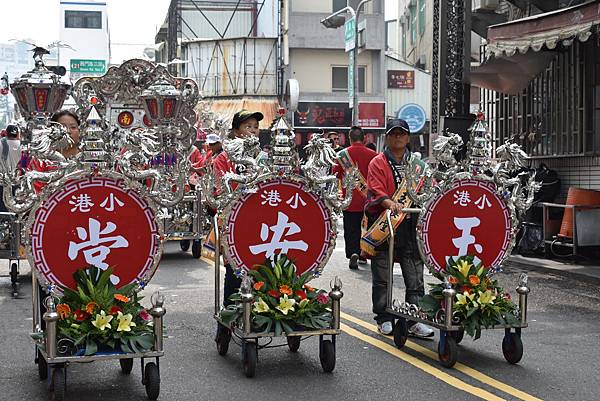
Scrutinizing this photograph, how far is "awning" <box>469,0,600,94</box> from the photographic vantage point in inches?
490

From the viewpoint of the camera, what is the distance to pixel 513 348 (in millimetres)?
7328

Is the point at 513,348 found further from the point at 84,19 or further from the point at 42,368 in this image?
the point at 84,19

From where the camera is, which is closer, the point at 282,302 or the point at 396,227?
the point at 282,302

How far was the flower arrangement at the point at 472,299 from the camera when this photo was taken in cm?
725

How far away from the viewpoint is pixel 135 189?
6449 millimetres

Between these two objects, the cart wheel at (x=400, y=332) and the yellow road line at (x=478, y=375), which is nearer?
the yellow road line at (x=478, y=375)

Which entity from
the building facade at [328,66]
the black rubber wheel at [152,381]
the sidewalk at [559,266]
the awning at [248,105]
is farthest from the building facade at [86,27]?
the black rubber wheel at [152,381]

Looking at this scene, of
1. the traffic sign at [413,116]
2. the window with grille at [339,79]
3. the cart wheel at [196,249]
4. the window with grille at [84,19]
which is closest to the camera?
the cart wheel at [196,249]

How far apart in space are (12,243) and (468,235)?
598 cm

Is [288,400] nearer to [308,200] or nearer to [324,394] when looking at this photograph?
[324,394]

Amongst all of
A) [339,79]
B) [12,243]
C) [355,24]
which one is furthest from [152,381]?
[339,79]

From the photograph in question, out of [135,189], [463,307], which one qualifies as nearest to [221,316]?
[135,189]

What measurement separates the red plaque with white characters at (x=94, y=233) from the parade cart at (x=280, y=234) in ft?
2.44

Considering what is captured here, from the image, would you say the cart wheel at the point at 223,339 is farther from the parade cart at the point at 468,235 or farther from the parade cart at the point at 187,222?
the parade cart at the point at 187,222
